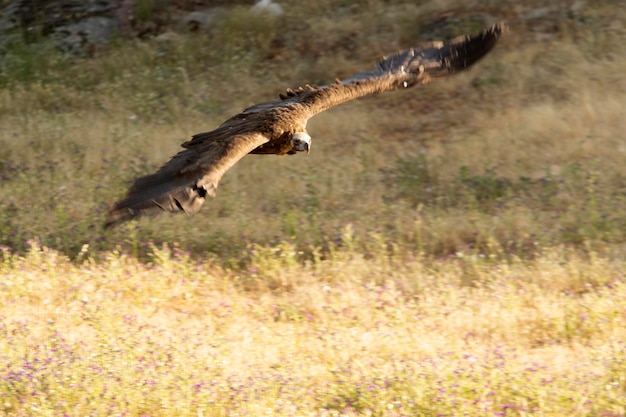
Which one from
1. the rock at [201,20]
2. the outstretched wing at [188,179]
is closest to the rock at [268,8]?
the rock at [201,20]

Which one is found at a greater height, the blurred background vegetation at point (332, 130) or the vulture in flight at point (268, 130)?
the vulture in flight at point (268, 130)

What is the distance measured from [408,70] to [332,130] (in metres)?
6.27

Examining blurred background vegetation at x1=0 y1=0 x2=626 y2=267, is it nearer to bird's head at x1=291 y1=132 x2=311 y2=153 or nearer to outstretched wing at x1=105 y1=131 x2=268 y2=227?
bird's head at x1=291 y1=132 x2=311 y2=153

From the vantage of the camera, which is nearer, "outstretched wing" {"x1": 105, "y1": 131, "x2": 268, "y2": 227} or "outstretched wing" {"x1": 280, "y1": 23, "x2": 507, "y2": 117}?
"outstretched wing" {"x1": 105, "y1": 131, "x2": 268, "y2": 227}

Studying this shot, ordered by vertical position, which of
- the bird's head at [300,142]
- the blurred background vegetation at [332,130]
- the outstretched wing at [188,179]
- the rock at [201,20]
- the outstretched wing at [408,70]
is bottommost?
the blurred background vegetation at [332,130]

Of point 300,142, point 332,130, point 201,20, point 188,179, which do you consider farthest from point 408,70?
point 201,20

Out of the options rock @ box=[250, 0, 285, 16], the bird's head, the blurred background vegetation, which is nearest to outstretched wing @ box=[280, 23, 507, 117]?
the bird's head

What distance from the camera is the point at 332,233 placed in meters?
10.5

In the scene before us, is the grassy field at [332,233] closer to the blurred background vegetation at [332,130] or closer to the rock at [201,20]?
the blurred background vegetation at [332,130]

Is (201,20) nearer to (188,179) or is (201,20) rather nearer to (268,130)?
(268,130)

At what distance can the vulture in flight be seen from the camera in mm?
5625

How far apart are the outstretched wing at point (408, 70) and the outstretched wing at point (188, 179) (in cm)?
81

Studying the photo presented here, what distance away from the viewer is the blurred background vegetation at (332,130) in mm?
10523

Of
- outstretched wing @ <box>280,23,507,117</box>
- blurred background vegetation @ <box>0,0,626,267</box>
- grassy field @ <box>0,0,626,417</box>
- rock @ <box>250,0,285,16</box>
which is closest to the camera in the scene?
grassy field @ <box>0,0,626,417</box>
